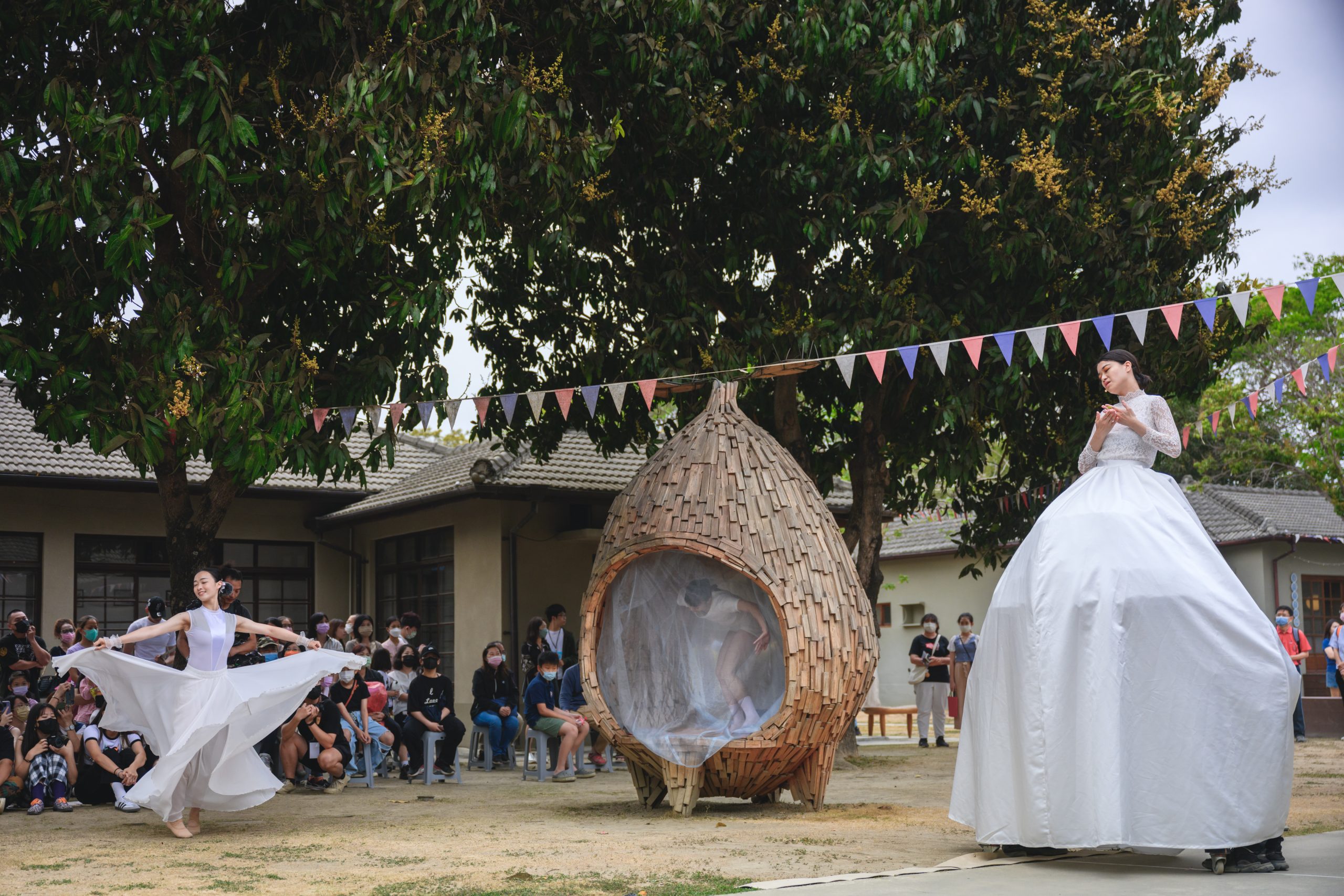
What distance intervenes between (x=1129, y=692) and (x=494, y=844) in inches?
158

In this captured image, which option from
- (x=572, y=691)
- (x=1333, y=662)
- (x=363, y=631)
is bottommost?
(x=1333, y=662)

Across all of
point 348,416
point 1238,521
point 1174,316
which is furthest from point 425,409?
point 1238,521

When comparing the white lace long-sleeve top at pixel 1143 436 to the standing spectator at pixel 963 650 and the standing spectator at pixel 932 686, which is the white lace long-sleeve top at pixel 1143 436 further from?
the standing spectator at pixel 932 686

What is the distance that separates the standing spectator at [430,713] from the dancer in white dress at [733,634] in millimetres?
4533

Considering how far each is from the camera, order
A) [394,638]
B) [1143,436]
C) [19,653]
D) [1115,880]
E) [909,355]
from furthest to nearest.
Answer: [394,638], [19,653], [909,355], [1143,436], [1115,880]

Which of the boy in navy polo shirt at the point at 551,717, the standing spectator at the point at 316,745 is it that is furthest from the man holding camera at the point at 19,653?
the boy in navy polo shirt at the point at 551,717

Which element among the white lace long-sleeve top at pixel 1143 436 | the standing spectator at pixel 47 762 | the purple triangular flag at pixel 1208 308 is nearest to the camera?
the white lace long-sleeve top at pixel 1143 436

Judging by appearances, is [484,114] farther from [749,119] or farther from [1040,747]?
[1040,747]

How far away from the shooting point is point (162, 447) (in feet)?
31.6

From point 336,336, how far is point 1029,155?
248 inches

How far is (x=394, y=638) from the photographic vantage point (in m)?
16.3

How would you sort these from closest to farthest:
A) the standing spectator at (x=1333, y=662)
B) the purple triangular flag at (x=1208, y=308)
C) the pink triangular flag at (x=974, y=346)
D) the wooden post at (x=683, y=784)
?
the wooden post at (x=683, y=784), the purple triangular flag at (x=1208, y=308), the pink triangular flag at (x=974, y=346), the standing spectator at (x=1333, y=662)

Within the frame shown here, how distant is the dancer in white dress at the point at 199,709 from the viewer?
9.00m

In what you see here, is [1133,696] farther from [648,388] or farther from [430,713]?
[430,713]
